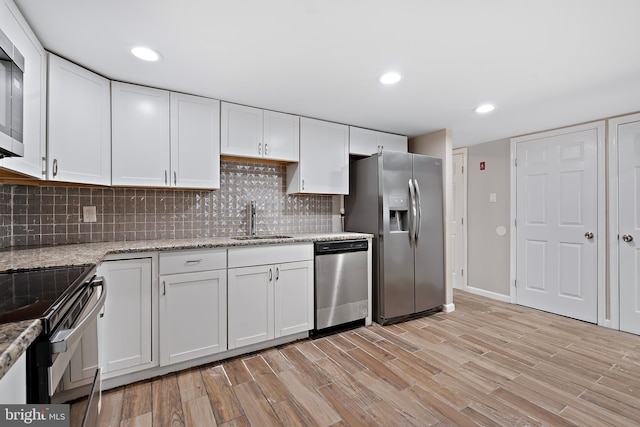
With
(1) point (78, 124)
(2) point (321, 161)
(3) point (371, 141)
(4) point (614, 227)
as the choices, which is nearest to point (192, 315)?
(1) point (78, 124)

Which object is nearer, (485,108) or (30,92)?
(30,92)

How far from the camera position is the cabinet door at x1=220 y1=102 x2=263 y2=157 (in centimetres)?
266

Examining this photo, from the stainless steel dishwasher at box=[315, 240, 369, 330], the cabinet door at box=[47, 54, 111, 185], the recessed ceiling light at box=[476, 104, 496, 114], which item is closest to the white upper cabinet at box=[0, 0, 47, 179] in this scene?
the cabinet door at box=[47, 54, 111, 185]

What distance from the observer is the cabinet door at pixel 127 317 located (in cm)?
194

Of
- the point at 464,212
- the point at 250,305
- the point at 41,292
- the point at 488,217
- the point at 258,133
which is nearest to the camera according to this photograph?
the point at 41,292

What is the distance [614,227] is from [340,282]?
2879 millimetres

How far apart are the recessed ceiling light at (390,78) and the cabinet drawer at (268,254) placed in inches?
59.9

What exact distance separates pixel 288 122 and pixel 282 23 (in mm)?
1394

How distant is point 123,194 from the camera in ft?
8.20

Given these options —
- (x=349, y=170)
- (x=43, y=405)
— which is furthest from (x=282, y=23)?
(x=349, y=170)

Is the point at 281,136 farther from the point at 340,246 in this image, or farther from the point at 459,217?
the point at 459,217

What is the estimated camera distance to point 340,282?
2.93 metres

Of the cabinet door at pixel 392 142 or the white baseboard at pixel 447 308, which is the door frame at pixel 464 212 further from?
the cabinet door at pixel 392 142

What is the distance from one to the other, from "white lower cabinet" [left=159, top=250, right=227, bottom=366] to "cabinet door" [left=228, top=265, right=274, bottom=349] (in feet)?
0.23
